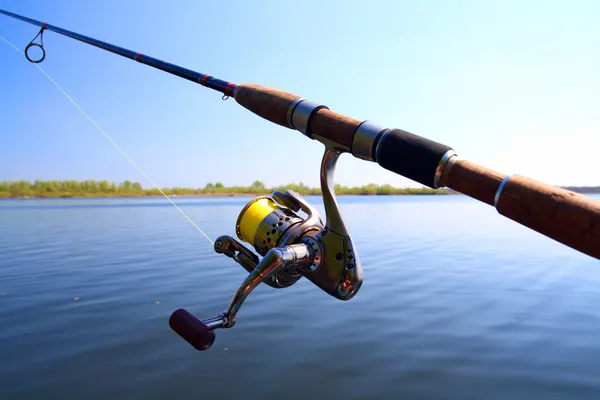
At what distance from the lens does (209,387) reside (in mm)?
3062

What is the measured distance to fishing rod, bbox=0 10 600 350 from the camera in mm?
1104

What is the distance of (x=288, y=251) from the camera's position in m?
1.70

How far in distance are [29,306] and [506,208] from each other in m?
5.02

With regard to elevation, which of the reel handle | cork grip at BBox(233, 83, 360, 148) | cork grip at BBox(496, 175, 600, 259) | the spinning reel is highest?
cork grip at BBox(233, 83, 360, 148)

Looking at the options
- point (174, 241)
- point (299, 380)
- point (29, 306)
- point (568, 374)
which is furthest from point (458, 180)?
point (174, 241)

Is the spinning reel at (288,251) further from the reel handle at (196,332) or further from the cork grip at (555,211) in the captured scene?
the cork grip at (555,211)

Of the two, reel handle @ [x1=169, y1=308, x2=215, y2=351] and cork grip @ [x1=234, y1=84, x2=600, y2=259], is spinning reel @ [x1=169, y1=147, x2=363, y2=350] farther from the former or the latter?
cork grip @ [x1=234, y1=84, x2=600, y2=259]

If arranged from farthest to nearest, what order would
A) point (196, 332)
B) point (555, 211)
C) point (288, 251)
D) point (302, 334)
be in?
point (302, 334)
point (288, 251)
point (196, 332)
point (555, 211)

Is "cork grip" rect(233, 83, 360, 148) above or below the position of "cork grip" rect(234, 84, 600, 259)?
above

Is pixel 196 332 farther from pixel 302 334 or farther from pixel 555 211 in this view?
pixel 302 334

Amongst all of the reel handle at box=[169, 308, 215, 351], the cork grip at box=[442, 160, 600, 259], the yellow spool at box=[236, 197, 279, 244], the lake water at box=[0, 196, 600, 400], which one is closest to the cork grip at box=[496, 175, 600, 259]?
the cork grip at box=[442, 160, 600, 259]

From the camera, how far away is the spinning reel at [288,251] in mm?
1651

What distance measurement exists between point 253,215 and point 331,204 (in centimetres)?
49

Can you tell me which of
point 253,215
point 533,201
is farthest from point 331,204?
point 533,201
